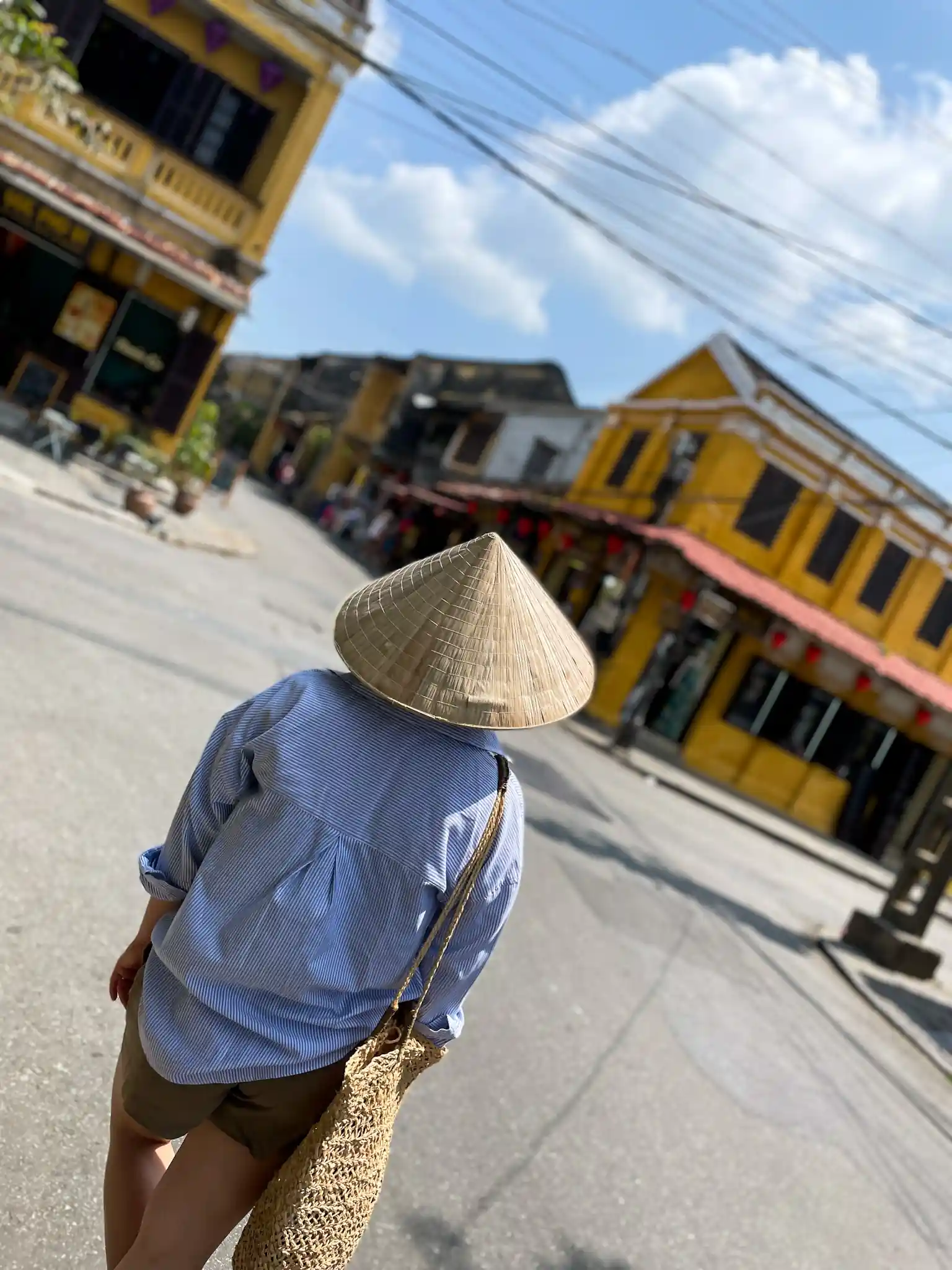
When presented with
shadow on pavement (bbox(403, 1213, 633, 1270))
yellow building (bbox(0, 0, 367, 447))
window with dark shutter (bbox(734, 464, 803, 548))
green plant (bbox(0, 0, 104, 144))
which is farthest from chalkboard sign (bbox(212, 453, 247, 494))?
shadow on pavement (bbox(403, 1213, 633, 1270))

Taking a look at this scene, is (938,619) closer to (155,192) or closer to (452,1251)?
(155,192)

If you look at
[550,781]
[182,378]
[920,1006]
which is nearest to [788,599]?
[550,781]

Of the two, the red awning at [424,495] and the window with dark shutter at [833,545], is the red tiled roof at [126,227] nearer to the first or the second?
the window with dark shutter at [833,545]

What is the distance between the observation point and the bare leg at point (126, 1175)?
202 centimetres

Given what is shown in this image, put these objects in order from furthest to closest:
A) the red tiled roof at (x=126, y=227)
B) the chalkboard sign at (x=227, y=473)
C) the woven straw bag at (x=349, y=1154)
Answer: the chalkboard sign at (x=227, y=473) → the red tiled roof at (x=126, y=227) → the woven straw bag at (x=349, y=1154)

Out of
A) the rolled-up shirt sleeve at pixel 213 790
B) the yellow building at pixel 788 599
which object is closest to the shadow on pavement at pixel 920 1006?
the rolled-up shirt sleeve at pixel 213 790

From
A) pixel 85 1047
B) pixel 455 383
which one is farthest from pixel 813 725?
pixel 455 383

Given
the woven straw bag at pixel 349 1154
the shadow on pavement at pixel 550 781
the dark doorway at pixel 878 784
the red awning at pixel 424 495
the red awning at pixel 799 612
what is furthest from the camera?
the red awning at pixel 424 495

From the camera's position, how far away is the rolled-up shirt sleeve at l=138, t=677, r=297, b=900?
74.6 inches

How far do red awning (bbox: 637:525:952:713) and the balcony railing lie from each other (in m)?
8.50

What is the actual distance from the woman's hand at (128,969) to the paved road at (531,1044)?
70 cm

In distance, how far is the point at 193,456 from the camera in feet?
57.2

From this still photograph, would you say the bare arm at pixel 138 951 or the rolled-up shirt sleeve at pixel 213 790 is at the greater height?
the rolled-up shirt sleeve at pixel 213 790

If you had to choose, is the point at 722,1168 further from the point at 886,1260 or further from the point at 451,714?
the point at 451,714
